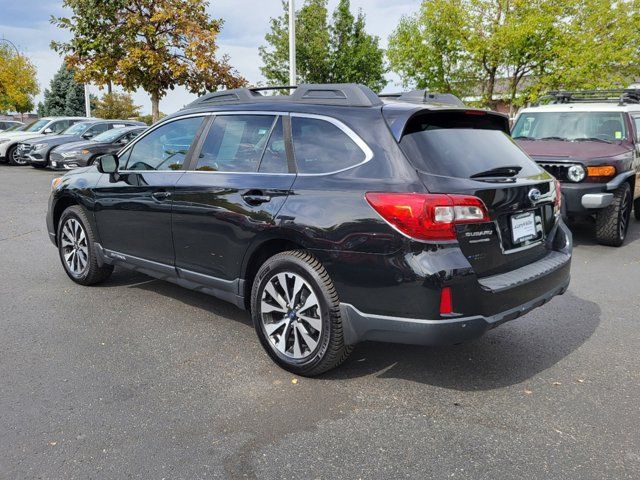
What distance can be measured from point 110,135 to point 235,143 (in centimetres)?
1479

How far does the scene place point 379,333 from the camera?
328 cm

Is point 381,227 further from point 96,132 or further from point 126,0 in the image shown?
point 126,0

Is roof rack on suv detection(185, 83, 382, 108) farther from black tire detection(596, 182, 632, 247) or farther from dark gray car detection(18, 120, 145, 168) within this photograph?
dark gray car detection(18, 120, 145, 168)

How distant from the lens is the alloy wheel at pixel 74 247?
220 inches

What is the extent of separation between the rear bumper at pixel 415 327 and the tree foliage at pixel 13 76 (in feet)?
146

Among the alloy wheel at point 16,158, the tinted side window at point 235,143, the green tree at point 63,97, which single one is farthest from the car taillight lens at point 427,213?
the green tree at point 63,97

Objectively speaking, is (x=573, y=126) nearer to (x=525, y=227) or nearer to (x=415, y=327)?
(x=525, y=227)

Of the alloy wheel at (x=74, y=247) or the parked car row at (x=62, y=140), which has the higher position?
the parked car row at (x=62, y=140)

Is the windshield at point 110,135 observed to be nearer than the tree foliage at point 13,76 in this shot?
Yes

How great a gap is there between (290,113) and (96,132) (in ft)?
56.2

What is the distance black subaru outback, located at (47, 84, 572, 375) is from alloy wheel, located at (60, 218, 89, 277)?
1.25m

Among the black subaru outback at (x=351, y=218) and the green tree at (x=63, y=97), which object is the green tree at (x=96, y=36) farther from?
the green tree at (x=63, y=97)

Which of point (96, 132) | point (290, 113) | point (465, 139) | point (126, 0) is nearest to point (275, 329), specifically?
point (290, 113)

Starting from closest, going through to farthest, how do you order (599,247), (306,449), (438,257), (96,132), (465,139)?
(306,449), (438,257), (465,139), (599,247), (96,132)
